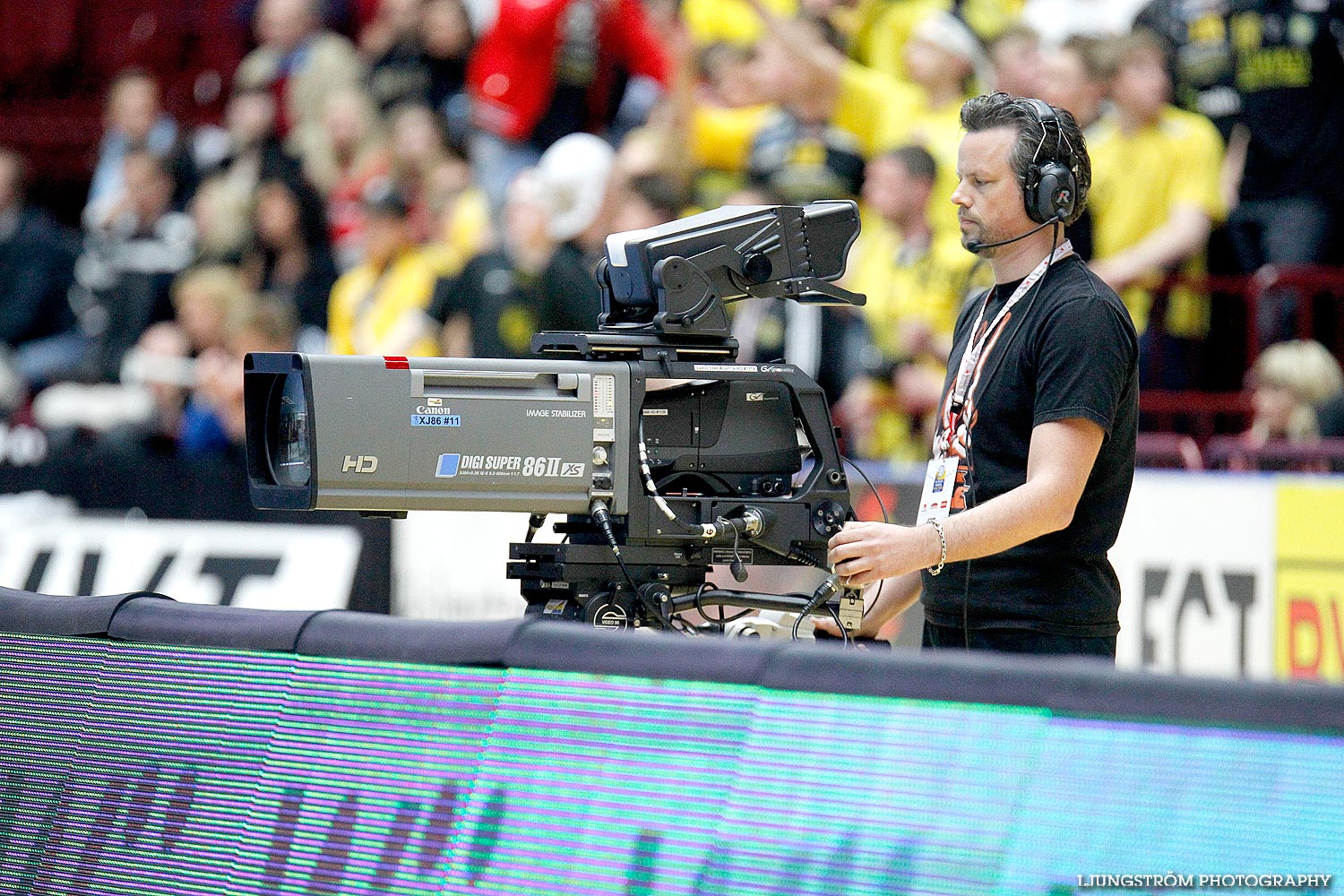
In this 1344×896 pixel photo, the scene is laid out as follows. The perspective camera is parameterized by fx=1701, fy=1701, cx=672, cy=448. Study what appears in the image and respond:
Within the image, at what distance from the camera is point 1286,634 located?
20.9ft

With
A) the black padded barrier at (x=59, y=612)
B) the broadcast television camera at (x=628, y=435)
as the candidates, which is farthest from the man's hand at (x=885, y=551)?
the black padded barrier at (x=59, y=612)

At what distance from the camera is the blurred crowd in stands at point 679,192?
7898 millimetres

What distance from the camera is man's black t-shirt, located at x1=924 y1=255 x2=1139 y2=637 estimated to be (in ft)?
10.2

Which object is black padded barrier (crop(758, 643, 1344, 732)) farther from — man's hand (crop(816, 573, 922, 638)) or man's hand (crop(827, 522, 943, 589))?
man's hand (crop(816, 573, 922, 638))

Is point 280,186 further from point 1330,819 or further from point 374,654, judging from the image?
point 1330,819

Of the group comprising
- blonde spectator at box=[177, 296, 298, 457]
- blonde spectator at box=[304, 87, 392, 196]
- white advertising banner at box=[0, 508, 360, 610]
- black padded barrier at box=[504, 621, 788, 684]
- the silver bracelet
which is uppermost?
blonde spectator at box=[304, 87, 392, 196]

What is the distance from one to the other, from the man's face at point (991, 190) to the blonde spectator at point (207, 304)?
24.1 ft

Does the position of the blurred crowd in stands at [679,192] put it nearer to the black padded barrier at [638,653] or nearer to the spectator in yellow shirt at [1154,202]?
the spectator in yellow shirt at [1154,202]

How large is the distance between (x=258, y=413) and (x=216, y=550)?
16.5 feet

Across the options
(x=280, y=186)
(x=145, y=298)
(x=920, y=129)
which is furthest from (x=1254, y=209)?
(x=145, y=298)

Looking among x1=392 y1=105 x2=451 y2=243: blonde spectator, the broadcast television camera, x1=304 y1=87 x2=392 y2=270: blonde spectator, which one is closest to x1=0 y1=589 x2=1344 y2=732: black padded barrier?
the broadcast television camera

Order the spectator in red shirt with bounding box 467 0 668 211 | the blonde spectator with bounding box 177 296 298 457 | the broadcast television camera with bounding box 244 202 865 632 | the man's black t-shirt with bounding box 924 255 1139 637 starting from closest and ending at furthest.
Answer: the broadcast television camera with bounding box 244 202 865 632, the man's black t-shirt with bounding box 924 255 1139 637, the blonde spectator with bounding box 177 296 298 457, the spectator in red shirt with bounding box 467 0 668 211

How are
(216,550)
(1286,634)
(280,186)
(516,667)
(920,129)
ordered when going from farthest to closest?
1. (280,186)
2. (920,129)
3. (216,550)
4. (1286,634)
5. (516,667)

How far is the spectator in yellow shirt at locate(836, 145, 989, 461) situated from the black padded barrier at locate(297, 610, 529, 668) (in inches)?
210
